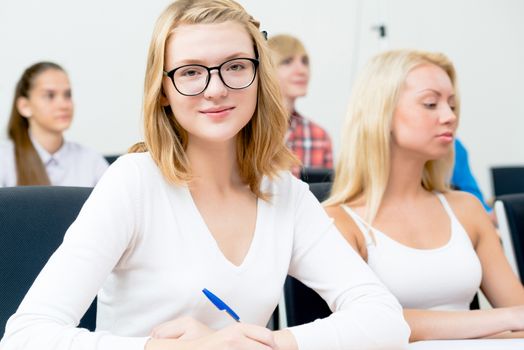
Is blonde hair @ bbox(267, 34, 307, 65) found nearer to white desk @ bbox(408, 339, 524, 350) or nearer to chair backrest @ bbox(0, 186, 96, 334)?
chair backrest @ bbox(0, 186, 96, 334)

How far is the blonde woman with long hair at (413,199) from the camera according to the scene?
5.55 feet

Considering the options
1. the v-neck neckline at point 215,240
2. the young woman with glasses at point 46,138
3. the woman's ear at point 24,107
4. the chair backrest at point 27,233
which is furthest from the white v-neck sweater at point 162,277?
the woman's ear at point 24,107

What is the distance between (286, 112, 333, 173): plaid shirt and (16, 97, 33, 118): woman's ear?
128 cm

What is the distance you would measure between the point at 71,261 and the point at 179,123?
336mm

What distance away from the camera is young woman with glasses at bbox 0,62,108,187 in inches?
129

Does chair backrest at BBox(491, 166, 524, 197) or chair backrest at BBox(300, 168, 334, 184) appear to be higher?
chair backrest at BBox(300, 168, 334, 184)

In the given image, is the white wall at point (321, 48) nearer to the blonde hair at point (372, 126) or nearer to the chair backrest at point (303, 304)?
the blonde hair at point (372, 126)

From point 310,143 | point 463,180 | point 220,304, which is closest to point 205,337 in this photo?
point 220,304

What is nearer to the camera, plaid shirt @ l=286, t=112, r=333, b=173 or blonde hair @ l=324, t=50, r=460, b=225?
blonde hair @ l=324, t=50, r=460, b=225

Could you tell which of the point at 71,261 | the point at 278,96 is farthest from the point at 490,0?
the point at 71,261

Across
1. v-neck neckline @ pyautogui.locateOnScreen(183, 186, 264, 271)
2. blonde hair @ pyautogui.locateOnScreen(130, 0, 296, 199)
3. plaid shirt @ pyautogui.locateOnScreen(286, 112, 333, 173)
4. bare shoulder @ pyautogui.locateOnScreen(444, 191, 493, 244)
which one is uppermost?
blonde hair @ pyautogui.locateOnScreen(130, 0, 296, 199)

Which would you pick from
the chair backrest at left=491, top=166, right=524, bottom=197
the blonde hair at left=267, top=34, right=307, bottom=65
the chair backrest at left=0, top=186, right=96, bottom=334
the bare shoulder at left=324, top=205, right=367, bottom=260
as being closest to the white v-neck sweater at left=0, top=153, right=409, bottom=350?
the chair backrest at left=0, top=186, right=96, bottom=334

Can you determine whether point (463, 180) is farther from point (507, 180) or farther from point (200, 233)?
point (200, 233)

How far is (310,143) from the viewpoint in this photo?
3922 mm
